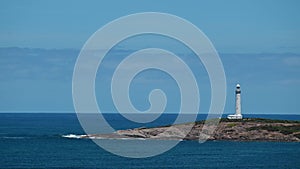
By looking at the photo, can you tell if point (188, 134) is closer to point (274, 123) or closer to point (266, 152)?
point (274, 123)

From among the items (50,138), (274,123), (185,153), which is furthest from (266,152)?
(50,138)

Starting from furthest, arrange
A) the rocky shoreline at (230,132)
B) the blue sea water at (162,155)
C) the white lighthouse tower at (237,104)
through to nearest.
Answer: the white lighthouse tower at (237,104), the rocky shoreline at (230,132), the blue sea water at (162,155)

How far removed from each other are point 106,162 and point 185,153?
65.3 ft

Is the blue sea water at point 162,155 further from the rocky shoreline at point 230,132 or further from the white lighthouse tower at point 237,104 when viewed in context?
the white lighthouse tower at point 237,104

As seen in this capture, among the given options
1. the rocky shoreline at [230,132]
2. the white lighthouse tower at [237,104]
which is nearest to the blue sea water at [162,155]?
the rocky shoreline at [230,132]

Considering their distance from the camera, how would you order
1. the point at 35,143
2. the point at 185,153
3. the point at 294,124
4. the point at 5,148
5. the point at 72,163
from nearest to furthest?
the point at 72,163
the point at 185,153
the point at 5,148
the point at 35,143
the point at 294,124

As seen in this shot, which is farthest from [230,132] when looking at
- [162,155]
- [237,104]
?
[162,155]

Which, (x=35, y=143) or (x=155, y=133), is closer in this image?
(x=35, y=143)

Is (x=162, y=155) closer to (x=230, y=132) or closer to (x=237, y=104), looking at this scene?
(x=230, y=132)

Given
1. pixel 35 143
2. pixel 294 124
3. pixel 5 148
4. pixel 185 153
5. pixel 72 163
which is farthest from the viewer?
pixel 294 124

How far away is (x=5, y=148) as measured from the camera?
4909 inches

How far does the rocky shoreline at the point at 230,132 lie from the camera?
453ft

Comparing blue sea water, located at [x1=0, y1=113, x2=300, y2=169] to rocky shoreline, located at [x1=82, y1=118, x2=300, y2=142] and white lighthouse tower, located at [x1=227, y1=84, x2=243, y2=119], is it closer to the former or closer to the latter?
rocky shoreline, located at [x1=82, y1=118, x2=300, y2=142]

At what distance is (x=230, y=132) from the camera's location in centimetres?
14038
